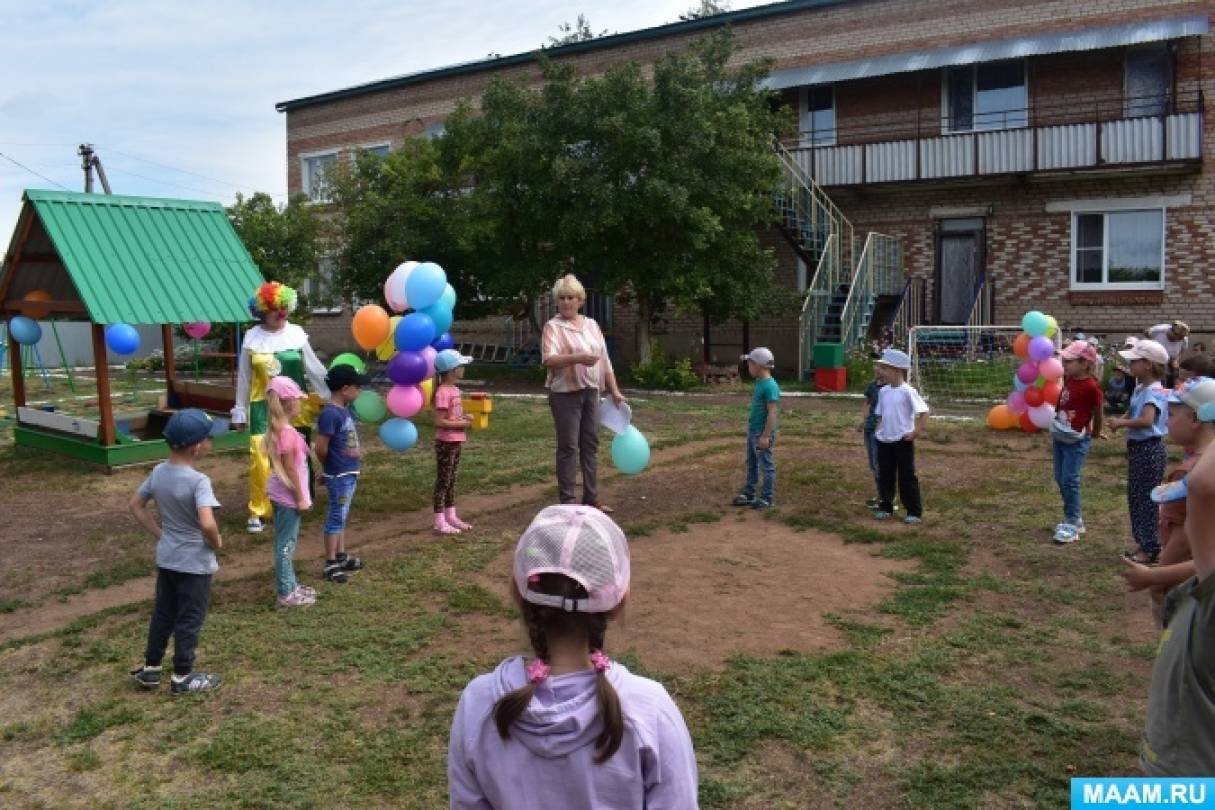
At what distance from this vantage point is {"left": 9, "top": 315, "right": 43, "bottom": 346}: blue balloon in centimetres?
1301

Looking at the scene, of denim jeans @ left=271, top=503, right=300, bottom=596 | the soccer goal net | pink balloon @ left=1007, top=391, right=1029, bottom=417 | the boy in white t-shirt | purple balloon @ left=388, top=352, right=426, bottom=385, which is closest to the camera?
denim jeans @ left=271, top=503, right=300, bottom=596

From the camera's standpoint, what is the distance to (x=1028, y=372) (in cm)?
1200

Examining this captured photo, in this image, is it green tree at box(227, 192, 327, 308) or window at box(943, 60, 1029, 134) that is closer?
window at box(943, 60, 1029, 134)

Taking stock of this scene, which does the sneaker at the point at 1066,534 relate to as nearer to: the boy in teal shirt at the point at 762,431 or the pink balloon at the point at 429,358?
the boy in teal shirt at the point at 762,431

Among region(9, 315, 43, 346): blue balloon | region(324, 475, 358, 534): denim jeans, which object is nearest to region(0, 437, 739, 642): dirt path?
region(324, 475, 358, 534): denim jeans

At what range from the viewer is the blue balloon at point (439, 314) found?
8586mm

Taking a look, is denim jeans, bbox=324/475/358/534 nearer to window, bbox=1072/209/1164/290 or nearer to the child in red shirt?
the child in red shirt

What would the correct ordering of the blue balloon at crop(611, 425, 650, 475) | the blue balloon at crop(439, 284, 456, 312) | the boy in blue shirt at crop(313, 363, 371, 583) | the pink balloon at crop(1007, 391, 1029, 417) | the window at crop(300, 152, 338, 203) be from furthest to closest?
1. the window at crop(300, 152, 338, 203)
2. the pink balloon at crop(1007, 391, 1029, 417)
3. the blue balloon at crop(439, 284, 456, 312)
4. the blue balloon at crop(611, 425, 650, 475)
5. the boy in blue shirt at crop(313, 363, 371, 583)

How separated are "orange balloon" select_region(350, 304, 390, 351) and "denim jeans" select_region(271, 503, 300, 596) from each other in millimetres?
3229

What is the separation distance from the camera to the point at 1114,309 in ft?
66.1

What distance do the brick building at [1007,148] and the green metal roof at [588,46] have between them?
9 centimetres

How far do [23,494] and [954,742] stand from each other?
942 cm

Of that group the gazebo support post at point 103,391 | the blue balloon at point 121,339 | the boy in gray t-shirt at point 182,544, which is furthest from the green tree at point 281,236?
the boy in gray t-shirt at point 182,544

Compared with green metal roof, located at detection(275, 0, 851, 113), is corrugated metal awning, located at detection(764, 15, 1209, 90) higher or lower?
lower
